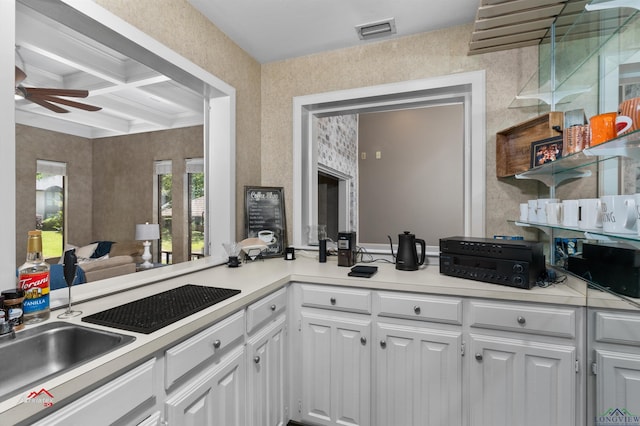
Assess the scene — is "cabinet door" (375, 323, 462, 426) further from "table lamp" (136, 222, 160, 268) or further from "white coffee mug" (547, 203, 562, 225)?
"table lamp" (136, 222, 160, 268)

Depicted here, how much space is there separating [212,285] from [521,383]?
5.12 feet

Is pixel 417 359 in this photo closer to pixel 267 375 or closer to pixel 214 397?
pixel 267 375

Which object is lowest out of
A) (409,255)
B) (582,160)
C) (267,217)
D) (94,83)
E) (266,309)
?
(266,309)

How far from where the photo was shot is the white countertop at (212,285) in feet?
2.42

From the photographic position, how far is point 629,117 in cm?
99

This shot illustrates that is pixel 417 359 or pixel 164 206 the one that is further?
pixel 164 206

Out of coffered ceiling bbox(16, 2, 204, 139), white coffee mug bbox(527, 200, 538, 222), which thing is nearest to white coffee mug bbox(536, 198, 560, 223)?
white coffee mug bbox(527, 200, 538, 222)

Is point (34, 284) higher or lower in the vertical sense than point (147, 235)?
higher

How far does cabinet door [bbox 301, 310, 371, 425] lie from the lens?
5.46 feet

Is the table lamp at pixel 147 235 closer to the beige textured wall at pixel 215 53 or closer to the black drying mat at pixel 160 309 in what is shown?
the beige textured wall at pixel 215 53

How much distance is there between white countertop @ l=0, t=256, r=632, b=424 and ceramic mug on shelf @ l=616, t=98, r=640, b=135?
735 mm

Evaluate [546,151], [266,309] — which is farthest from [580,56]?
[266,309]

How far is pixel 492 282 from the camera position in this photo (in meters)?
1.54

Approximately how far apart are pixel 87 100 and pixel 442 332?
4.84 meters
